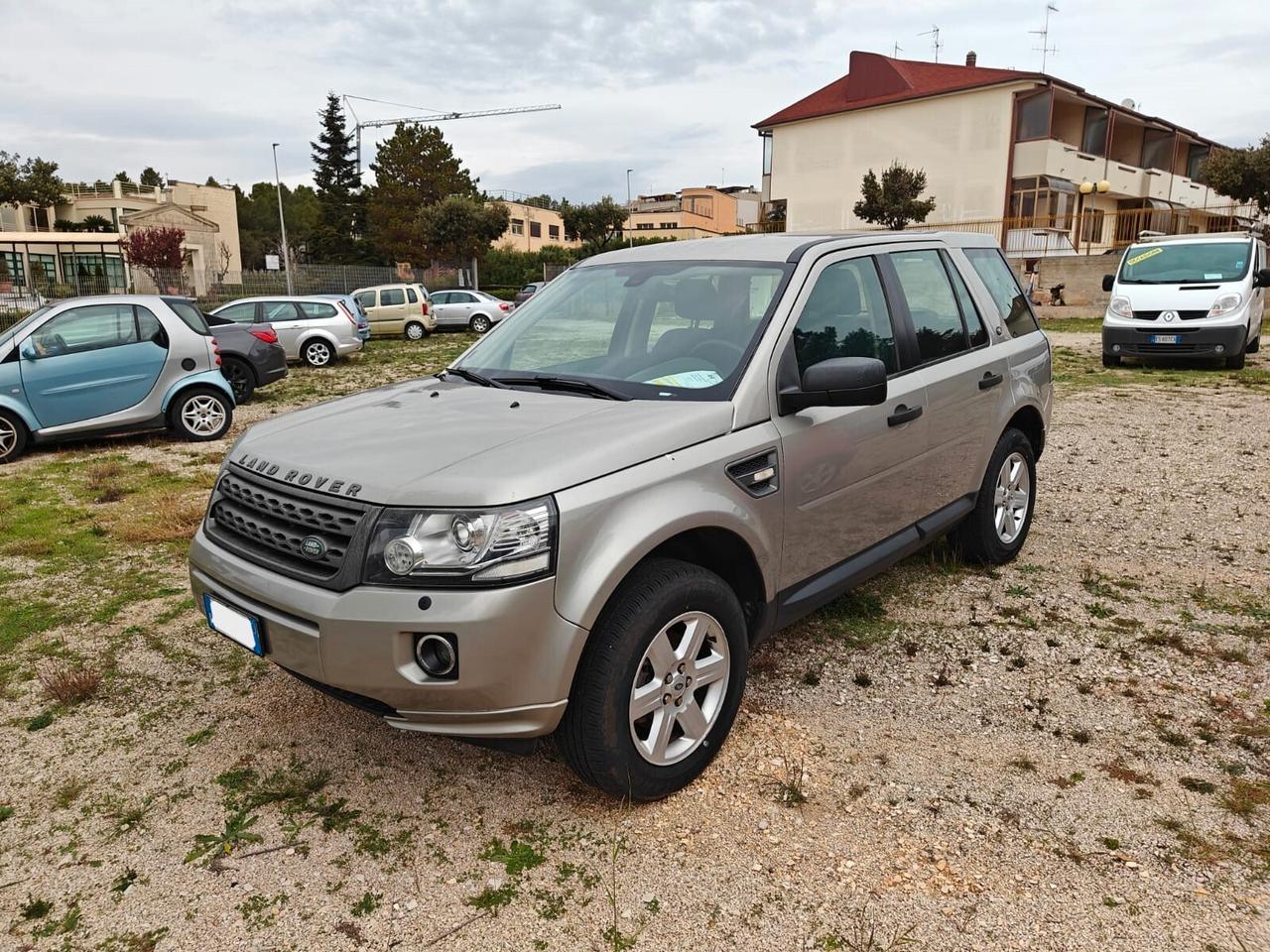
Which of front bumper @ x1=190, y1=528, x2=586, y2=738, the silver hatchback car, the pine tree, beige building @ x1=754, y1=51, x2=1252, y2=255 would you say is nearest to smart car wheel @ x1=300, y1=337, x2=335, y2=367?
the silver hatchback car

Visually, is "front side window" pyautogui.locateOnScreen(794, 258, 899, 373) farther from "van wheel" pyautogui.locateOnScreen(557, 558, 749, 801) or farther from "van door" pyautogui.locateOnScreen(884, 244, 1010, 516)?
"van wheel" pyautogui.locateOnScreen(557, 558, 749, 801)

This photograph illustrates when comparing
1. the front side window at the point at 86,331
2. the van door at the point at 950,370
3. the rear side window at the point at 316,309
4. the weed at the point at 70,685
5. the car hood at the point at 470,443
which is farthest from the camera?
the rear side window at the point at 316,309

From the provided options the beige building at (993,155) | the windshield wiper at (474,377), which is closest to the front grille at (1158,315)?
the windshield wiper at (474,377)

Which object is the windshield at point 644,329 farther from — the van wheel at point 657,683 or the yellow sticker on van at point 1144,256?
the yellow sticker on van at point 1144,256

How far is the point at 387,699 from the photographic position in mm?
2520

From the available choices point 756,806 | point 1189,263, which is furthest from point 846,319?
point 1189,263

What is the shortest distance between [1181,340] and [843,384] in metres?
11.9

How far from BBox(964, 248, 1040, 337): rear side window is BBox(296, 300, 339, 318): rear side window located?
1529 cm

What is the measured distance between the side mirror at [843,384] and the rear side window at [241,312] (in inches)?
660

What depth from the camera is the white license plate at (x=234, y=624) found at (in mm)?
2777

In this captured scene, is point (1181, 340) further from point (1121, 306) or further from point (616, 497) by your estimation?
point (616, 497)

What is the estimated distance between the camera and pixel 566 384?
338 centimetres

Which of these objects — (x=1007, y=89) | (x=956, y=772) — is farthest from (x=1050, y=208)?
(x=956, y=772)

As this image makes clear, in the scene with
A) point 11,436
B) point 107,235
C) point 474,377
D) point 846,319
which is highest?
point 107,235
